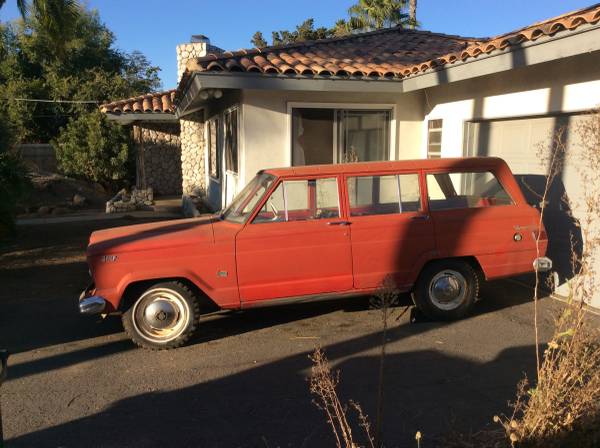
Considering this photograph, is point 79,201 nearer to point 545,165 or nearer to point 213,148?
point 213,148

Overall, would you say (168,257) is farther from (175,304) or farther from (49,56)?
(49,56)

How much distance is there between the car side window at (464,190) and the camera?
5.82 m

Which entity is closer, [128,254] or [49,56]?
[128,254]

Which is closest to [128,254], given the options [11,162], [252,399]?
[252,399]

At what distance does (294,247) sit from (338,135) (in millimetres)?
4667

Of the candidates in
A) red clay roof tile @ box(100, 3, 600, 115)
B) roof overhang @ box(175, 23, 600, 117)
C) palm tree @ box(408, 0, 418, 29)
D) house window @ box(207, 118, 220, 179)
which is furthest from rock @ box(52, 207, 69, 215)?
palm tree @ box(408, 0, 418, 29)

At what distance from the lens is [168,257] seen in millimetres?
5082

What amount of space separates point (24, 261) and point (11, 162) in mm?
2295

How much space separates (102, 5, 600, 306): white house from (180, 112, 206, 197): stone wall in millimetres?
5786

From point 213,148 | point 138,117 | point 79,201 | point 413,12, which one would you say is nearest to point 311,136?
point 213,148

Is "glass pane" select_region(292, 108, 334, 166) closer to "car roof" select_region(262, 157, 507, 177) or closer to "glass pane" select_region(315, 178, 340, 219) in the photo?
"car roof" select_region(262, 157, 507, 177)

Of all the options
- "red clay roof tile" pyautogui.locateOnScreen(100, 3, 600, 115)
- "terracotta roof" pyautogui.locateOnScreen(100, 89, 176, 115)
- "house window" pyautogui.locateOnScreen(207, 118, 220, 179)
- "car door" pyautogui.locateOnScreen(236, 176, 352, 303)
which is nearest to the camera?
"car door" pyautogui.locateOnScreen(236, 176, 352, 303)

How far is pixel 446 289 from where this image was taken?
5.86 metres

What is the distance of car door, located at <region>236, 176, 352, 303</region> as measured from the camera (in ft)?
17.3
